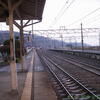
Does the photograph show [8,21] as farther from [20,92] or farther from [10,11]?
[20,92]

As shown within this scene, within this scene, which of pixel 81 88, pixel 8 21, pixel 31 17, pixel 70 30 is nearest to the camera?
pixel 8 21

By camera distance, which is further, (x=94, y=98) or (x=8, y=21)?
(x=8, y=21)

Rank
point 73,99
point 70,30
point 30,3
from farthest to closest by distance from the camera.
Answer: point 70,30 < point 30,3 < point 73,99

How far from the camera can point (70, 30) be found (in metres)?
69.4

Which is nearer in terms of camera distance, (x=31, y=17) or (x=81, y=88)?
(x=81, y=88)

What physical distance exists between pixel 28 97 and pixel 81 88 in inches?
120

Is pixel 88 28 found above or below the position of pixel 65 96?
above

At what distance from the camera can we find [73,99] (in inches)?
352

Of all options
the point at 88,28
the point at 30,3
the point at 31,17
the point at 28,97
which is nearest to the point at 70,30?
the point at 88,28

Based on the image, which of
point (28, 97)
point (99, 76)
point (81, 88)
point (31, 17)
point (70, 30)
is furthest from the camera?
point (70, 30)

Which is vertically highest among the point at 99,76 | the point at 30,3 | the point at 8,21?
the point at 30,3

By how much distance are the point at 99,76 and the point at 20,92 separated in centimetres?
730

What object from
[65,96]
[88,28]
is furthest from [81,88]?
[88,28]

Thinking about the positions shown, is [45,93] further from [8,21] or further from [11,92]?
[8,21]
